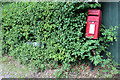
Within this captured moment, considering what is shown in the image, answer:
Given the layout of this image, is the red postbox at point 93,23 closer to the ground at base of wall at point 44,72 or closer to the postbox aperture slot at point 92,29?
the postbox aperture slot at point 92,29

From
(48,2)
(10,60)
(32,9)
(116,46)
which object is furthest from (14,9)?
(116,46)

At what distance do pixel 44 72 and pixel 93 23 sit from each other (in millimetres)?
2227

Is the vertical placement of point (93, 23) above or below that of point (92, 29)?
above

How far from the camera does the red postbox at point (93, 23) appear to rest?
3268 mm

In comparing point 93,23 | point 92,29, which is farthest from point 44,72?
point 93,23

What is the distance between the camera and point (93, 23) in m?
3.31

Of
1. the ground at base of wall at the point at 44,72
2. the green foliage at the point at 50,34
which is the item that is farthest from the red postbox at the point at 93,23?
the ground at base of wall at the point at 44,72

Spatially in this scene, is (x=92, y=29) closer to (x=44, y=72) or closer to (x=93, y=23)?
(x=93, y=23)

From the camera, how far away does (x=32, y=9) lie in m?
4.13

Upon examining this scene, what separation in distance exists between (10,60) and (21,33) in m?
1.32

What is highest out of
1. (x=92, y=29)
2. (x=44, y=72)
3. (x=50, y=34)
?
(x=92, y=29)

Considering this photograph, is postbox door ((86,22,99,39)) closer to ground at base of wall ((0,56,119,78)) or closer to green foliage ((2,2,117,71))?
green foliage ((2,2,117,71))

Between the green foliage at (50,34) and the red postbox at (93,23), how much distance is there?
0.15 metres

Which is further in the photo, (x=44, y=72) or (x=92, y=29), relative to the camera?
(x=44, y=72)
